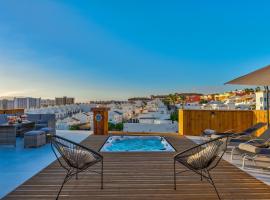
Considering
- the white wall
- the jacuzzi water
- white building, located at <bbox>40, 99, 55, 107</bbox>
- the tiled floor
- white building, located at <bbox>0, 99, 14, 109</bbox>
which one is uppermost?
white building, located at <bbox>40, 99, 55, 107</bbox>

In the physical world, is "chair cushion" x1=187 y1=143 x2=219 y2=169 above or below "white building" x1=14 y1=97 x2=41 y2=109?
below

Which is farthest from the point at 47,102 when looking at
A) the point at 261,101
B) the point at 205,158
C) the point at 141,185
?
the point at 261,101

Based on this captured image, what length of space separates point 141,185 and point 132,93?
53.7ft

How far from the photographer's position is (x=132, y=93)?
1977 centimetres

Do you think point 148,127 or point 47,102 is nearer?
point 148,127

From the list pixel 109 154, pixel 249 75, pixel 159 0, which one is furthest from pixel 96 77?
pixel 249 75

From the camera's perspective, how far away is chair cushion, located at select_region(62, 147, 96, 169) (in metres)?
3.15

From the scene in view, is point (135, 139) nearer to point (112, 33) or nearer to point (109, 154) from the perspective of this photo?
point (109, 154)

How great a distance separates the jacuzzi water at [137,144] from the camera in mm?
6473

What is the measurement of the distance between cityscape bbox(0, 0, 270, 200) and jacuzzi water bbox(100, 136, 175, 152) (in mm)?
46

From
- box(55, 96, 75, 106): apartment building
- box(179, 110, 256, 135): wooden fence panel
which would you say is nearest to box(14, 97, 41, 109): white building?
box(55, 96, 75, 106): apartment building

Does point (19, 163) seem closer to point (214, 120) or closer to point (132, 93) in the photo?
point (214, 120)

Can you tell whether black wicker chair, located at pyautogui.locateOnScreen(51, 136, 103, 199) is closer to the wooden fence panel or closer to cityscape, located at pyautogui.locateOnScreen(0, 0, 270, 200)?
cityscape, located at pyautogui.locateOnScreen(0, 0, 270, 200)

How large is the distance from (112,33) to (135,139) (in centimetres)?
648
